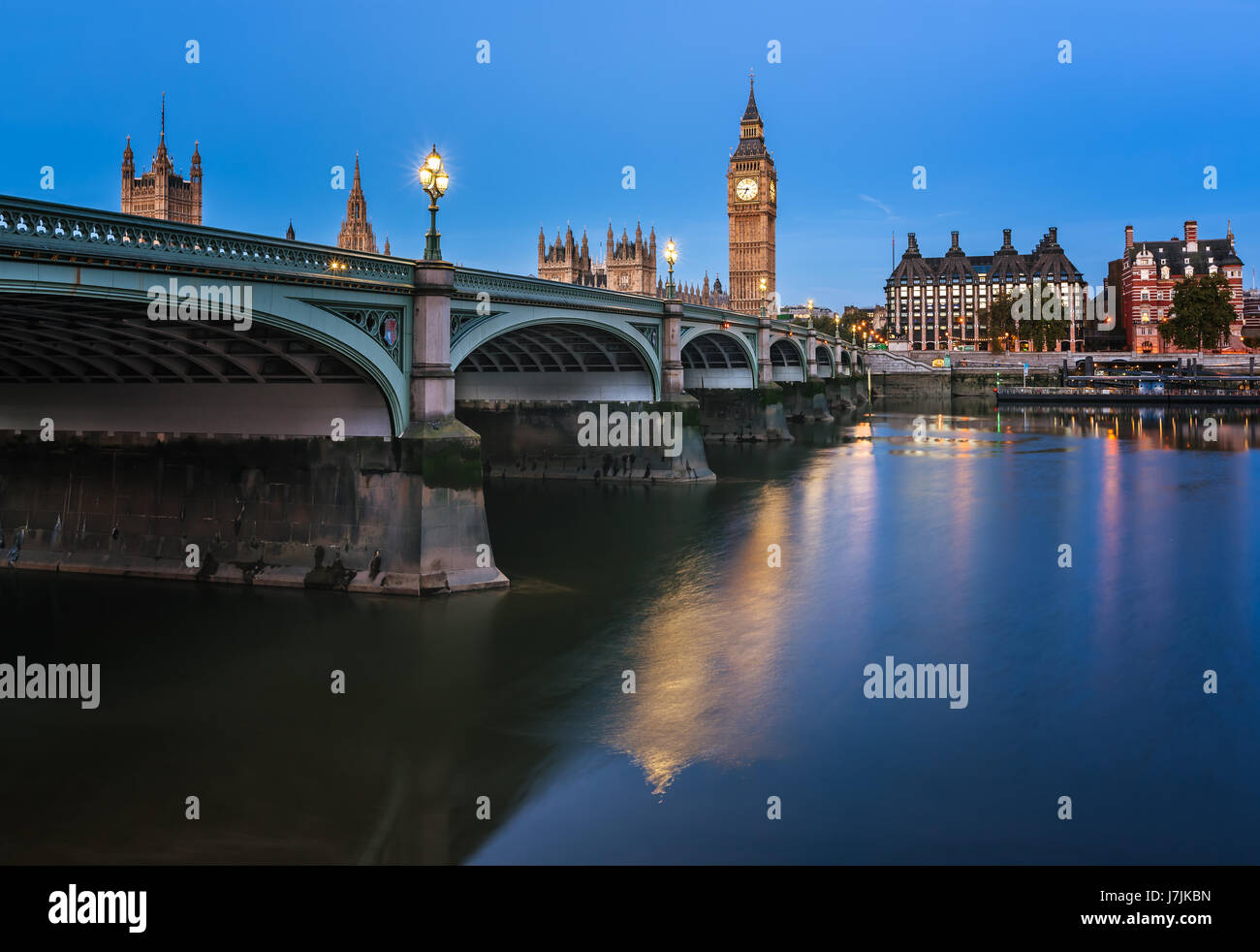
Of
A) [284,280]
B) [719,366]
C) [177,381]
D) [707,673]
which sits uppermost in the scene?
[719,366]

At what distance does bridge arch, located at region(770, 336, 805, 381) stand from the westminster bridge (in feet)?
189

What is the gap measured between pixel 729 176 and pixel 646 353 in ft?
515

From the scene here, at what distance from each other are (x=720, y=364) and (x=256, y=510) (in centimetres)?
4423

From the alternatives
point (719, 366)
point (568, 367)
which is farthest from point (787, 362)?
point (568, 367)

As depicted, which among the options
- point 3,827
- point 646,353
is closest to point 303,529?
point 3,827

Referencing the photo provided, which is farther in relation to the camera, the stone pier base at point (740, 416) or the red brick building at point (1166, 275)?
the red brick building at point (1166, 275)

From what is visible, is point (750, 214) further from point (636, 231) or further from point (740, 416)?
point (740, 416)

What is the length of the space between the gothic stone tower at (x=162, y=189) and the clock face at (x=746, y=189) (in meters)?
93.3

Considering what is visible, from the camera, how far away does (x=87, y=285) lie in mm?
14875

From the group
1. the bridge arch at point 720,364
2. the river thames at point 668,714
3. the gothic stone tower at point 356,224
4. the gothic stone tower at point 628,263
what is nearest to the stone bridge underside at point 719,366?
the bridge arch at point 720,364

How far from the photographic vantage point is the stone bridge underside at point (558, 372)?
130 feet

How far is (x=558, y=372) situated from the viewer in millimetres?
42062

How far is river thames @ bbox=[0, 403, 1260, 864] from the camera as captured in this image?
36.0 ft
